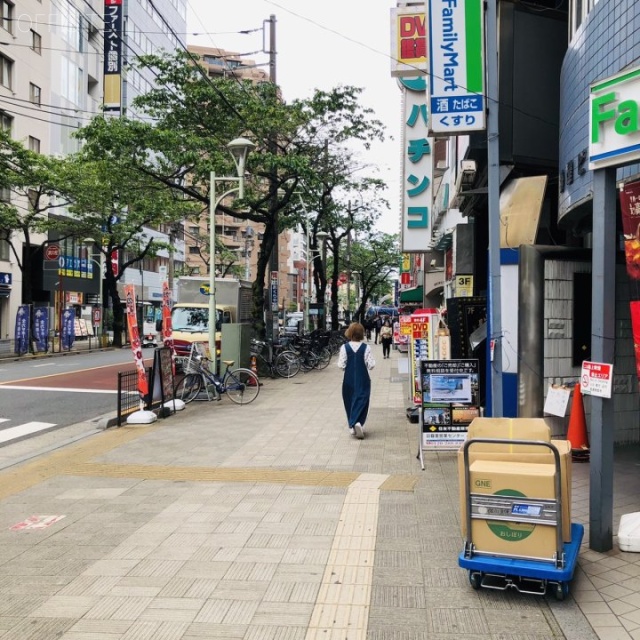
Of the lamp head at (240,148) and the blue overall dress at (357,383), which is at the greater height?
the lamp head at (240,148)

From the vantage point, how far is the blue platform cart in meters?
4.07

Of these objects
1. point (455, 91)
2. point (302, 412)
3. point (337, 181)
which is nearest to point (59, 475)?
point (302, 412)

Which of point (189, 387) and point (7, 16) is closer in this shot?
point (189, 387)

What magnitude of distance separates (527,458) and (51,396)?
1325 cm

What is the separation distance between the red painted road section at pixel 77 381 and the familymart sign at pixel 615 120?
1442 cm

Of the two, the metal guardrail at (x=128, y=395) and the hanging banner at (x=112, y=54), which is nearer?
the metal guardrail at (x=128, y=395)

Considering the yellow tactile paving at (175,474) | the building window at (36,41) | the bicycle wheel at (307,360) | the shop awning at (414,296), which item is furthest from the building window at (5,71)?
the yellow tactile paving at (175,474)

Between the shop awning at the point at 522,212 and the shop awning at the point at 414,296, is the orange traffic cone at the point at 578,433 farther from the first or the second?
the shop awning at the point at 414,296

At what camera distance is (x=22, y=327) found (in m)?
29.3

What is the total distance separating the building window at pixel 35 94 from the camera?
125 ft

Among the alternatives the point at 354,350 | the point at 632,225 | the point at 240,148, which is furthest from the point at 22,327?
the point at 632,225

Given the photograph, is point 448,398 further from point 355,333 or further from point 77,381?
point 77,381

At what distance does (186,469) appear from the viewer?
25.8 feet

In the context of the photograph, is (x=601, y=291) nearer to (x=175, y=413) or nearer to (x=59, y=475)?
(x=59, y=475)
